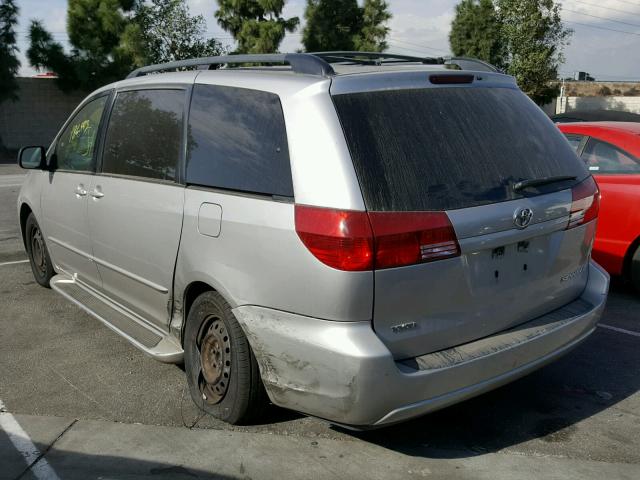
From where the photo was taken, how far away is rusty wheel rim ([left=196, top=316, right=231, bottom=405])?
143 inches

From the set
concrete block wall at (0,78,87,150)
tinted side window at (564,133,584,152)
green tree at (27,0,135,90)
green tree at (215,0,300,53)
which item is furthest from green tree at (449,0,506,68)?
tinted side window at (564,133,584,152)

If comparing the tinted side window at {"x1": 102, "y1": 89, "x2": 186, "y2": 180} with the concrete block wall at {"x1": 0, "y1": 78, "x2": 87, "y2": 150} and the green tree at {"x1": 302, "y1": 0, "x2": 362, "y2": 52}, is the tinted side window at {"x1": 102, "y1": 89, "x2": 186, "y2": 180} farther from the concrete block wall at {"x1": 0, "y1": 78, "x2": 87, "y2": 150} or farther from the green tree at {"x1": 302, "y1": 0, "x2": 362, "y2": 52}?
the green tree at {"x1": 302, "y1": 0, "x2": 362, "y2": 52}

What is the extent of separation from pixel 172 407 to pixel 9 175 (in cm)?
1598

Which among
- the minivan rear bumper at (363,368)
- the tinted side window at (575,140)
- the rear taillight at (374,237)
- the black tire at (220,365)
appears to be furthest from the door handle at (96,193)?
the tinted side window at (575,140)

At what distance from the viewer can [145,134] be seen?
437 centimetres

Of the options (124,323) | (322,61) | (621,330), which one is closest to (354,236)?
(322,61)

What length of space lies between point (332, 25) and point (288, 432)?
1285 inches

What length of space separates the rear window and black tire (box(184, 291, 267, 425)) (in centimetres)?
102

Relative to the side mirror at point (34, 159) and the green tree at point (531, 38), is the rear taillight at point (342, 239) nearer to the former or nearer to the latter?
the side mirror at point (34, 159)

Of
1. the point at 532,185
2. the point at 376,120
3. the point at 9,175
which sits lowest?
the point at 9,175

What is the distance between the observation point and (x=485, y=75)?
3.79m

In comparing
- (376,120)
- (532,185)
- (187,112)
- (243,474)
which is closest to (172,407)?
(243,474)

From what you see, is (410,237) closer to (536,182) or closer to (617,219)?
(536,182)

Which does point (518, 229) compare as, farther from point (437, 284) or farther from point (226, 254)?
point (226, 254)
